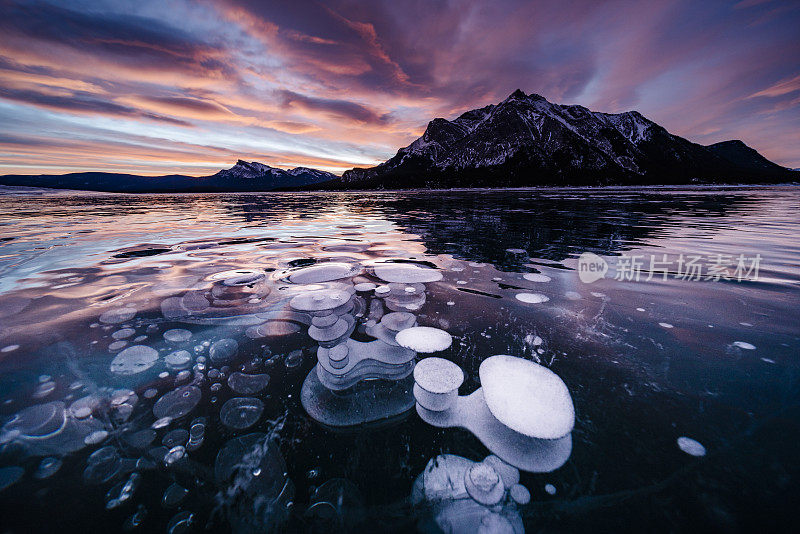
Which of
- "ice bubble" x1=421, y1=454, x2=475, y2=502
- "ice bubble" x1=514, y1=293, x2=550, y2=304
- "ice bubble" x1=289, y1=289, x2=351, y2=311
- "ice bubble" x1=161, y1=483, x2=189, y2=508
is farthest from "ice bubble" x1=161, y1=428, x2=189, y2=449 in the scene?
"ice bubble" x1=514, y1=293, x2=550, y2=304

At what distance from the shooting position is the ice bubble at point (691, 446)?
161 cm

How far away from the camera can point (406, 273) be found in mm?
4895

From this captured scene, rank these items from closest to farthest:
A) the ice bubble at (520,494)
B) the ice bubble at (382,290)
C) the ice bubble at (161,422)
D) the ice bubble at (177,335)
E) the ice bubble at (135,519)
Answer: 1. the ice bubble at (135,519)
2. the ice bubble at (520,494)
3. the ice bubble at (161,422)
4. the ice bubble at (177,335)
5. the ice bubble at (382,290)

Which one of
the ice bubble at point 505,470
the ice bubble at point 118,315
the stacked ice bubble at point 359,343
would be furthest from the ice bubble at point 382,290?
the ice bubble at point 118,315

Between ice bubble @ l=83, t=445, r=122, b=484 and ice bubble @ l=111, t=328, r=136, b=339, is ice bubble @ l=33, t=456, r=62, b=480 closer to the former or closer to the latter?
ice bubble @ l=83, t=445, r=122, b=484

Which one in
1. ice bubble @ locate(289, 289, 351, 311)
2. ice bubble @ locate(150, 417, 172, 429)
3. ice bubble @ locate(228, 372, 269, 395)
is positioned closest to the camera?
ice bubble @ locate(150, 417, 172, 429)

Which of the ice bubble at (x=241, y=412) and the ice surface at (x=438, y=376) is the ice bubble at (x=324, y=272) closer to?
the ice bubble at (x=241, y=412)

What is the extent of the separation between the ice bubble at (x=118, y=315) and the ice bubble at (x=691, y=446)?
5.18 metres

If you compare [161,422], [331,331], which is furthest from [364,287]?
[161,422]

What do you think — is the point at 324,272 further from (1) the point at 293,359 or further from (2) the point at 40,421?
(2) the point at 40,421

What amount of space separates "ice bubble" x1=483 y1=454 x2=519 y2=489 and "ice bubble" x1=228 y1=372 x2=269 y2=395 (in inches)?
69.1

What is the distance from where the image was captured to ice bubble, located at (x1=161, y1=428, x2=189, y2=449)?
67.8 inches

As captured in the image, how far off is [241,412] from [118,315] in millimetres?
2697

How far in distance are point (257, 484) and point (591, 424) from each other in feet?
6.82
